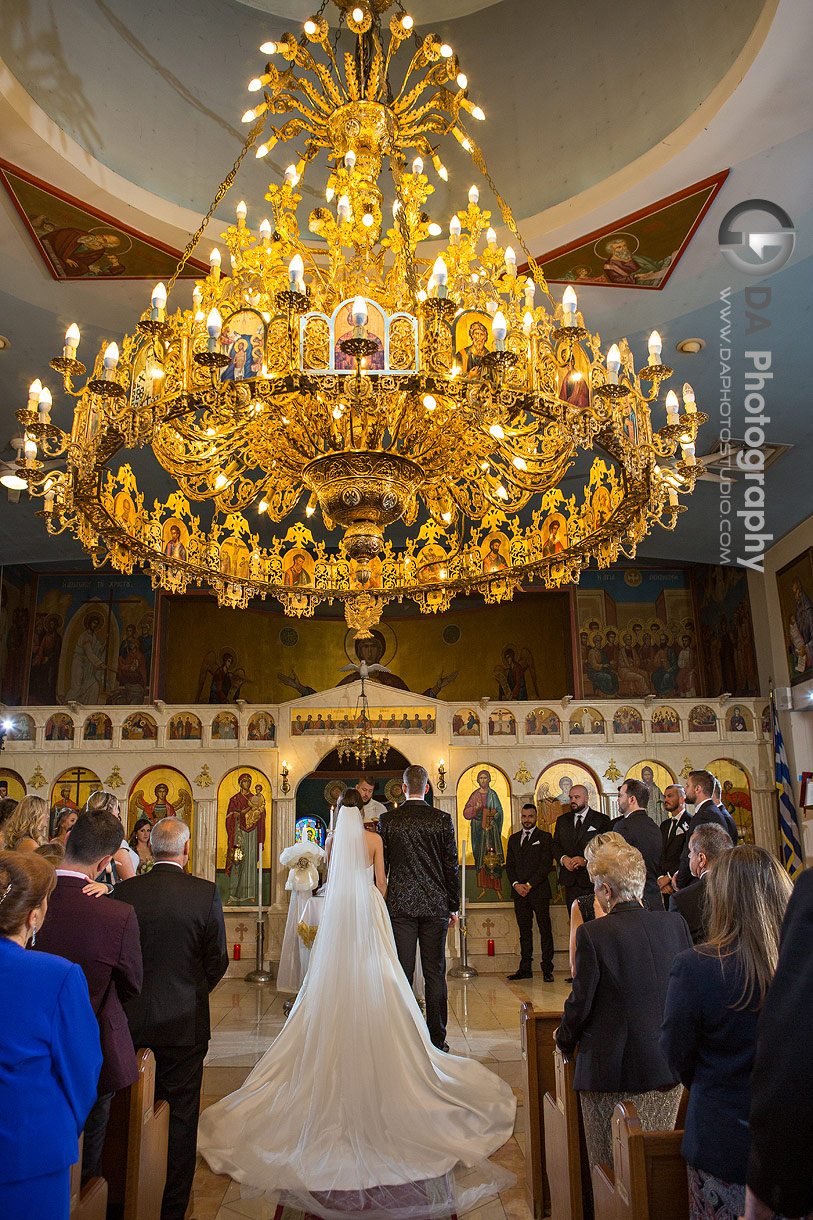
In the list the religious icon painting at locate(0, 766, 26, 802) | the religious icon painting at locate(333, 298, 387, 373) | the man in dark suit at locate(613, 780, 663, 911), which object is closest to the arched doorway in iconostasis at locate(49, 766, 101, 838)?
the religious icon painting at locate(0, 766, 26, 802)

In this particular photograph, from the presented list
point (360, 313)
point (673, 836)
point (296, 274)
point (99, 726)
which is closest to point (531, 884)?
point (673, 836)

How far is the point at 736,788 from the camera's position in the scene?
14.2m

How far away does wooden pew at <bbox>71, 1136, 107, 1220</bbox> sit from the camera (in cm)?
289

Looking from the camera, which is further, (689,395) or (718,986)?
(689,395)

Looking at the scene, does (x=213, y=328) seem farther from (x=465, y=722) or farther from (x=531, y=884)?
(x=465, y=722)

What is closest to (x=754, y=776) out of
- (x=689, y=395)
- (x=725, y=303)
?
(x=725, y=303)

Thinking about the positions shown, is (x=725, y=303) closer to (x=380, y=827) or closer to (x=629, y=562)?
(x=380, y=827)

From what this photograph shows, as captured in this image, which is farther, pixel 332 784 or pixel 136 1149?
pixel 332 784

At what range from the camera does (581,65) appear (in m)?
6.88

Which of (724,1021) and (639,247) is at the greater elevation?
(639,247)

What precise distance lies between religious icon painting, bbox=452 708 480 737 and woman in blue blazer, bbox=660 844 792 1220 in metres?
11.4

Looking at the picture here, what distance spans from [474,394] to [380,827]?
4.16 meters

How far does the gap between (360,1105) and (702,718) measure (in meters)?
10.6

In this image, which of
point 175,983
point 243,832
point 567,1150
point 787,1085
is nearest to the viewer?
point 787,1085
